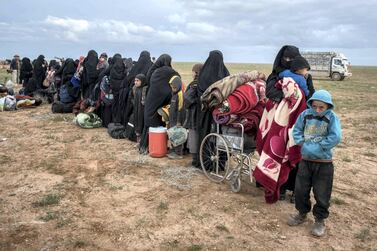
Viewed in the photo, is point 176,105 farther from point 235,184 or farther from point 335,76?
point 335,76

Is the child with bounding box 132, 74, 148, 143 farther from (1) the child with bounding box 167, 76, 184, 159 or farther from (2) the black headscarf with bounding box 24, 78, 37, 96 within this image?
(2) the black headscarf with bounding box 24, 78, 37, 96

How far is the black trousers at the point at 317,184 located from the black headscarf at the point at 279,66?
0.94m

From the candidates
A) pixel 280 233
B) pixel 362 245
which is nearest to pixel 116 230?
pixel 280 233

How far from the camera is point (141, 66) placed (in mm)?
8320

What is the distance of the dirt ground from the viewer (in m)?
3.89

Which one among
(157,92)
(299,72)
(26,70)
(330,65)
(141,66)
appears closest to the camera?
(299,72)

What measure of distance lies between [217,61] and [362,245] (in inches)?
128

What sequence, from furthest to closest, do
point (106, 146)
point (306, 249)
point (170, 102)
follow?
point (106, 146), point (170, 102), point (306, 249)

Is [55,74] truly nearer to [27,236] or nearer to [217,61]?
[217,61]

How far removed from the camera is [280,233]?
409 cm

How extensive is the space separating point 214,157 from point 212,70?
1.35 meters

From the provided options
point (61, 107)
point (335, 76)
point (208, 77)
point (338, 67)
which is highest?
point (338, 67)

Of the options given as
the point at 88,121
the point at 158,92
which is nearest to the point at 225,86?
the point at 158,92

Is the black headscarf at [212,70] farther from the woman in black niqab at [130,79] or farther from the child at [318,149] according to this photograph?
the woman in black niqab at [130,79]
